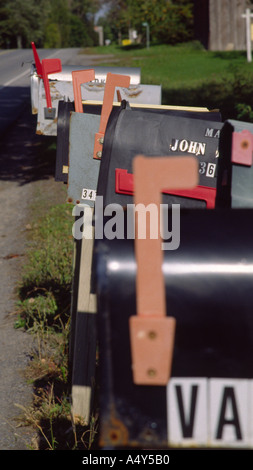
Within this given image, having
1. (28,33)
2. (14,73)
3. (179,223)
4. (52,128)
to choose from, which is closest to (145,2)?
(14,73)

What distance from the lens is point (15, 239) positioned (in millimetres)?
7000

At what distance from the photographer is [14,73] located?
31297 millimetres

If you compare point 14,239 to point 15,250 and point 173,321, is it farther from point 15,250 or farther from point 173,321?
point 173,321

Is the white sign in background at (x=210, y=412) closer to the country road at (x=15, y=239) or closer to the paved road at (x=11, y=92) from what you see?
the country road at (x=15, y=239)

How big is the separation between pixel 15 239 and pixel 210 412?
544 cm

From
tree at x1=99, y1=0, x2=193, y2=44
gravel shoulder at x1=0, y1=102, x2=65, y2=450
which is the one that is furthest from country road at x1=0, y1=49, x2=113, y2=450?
tree at x1=99, y1=0, x2=193, y2=44

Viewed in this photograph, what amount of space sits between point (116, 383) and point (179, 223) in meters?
0.51

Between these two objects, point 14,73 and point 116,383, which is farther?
point 14,73

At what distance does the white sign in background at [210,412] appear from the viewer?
176 centimetres

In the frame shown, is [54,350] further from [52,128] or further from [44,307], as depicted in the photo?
[52,128]

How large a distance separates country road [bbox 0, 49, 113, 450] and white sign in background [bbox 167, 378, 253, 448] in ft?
5.06

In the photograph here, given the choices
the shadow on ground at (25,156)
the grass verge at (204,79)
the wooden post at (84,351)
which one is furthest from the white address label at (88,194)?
the shadow on ground at (25,156)

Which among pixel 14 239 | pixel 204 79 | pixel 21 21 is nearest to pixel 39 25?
pixel 21 21

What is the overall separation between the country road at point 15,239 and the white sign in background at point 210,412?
1.54m
